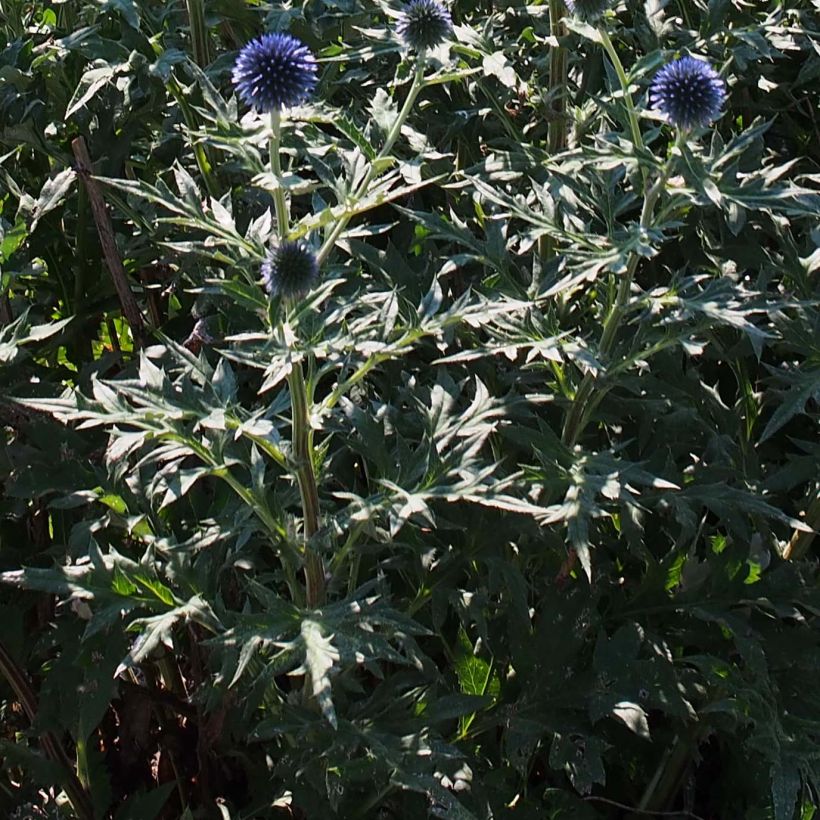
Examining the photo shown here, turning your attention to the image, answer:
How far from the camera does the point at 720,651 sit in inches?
87.2

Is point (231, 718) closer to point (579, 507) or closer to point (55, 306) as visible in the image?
point (579, 507)

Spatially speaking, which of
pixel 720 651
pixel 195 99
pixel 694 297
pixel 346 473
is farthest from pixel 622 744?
→ pixel 195 99

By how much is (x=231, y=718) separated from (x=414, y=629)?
725 millimetres

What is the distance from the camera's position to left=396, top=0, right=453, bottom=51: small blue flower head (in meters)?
1.82

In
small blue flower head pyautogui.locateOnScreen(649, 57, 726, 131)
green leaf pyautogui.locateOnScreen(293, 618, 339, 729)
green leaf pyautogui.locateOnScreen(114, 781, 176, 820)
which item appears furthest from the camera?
green leaf pyautogui.locateOnScreen(114, 781, 176, 820)

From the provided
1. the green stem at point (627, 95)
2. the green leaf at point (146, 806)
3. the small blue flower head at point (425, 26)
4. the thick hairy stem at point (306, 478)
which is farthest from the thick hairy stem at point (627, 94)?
the green leaf at point (146, 806)

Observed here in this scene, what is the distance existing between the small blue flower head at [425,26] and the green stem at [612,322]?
0.40 meters

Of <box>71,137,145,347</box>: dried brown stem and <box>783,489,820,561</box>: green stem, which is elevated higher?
<box>71,137,145,347</box>: dried brown stem

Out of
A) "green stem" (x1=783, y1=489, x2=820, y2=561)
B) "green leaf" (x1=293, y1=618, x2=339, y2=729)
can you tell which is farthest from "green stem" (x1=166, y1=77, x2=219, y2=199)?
"green stem" (x1=783, y1=489, x2=820, y2=561)

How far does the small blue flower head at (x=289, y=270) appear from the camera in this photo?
157 cm

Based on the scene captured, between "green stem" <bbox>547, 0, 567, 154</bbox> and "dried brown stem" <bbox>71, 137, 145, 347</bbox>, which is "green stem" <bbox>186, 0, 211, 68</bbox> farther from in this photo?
"green stem" <bbox>547, 0, 567, 154</bbox>

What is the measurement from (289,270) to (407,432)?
590 mm

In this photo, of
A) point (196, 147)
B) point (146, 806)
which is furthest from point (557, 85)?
point (146, 806)

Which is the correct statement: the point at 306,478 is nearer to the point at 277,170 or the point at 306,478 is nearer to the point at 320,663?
the point at 320,663
